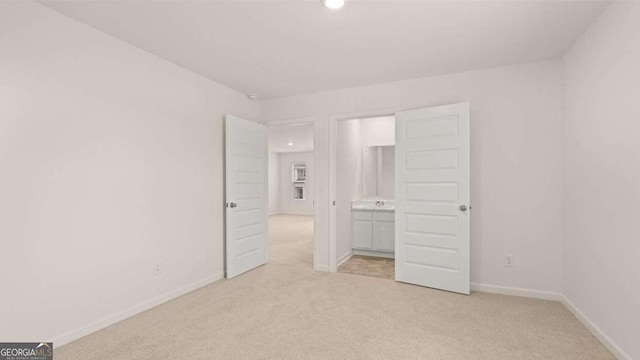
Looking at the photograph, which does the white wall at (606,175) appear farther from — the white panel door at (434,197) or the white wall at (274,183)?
the white wall at (274,183)

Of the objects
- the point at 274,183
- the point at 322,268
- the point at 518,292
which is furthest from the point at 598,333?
the point at 274,183

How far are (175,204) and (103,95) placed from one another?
1.20 m

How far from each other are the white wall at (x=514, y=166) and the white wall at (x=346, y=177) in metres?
1.34

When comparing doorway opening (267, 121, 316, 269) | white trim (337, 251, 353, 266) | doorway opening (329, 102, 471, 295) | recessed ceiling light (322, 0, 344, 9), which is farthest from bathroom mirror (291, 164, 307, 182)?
recessed ceiling light (322, 0, 344, 9)

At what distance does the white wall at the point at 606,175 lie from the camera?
1.79 meters

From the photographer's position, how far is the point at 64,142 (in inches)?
85.4

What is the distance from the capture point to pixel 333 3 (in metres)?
1.98

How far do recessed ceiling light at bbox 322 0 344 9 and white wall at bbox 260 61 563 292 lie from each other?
178 centimetres

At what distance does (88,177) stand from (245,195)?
72.1 inches

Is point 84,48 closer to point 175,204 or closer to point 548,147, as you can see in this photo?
point 175,204

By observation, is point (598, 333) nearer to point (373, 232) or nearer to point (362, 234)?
point (373, 232)

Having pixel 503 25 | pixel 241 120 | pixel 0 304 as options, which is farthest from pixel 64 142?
pixel 503 25

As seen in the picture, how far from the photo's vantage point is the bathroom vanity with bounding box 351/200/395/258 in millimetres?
4672

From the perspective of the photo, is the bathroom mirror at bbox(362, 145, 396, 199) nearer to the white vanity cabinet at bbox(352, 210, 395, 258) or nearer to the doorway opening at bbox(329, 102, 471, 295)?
the white vanity cabinet at bbox(352, 210, 395, 258)
